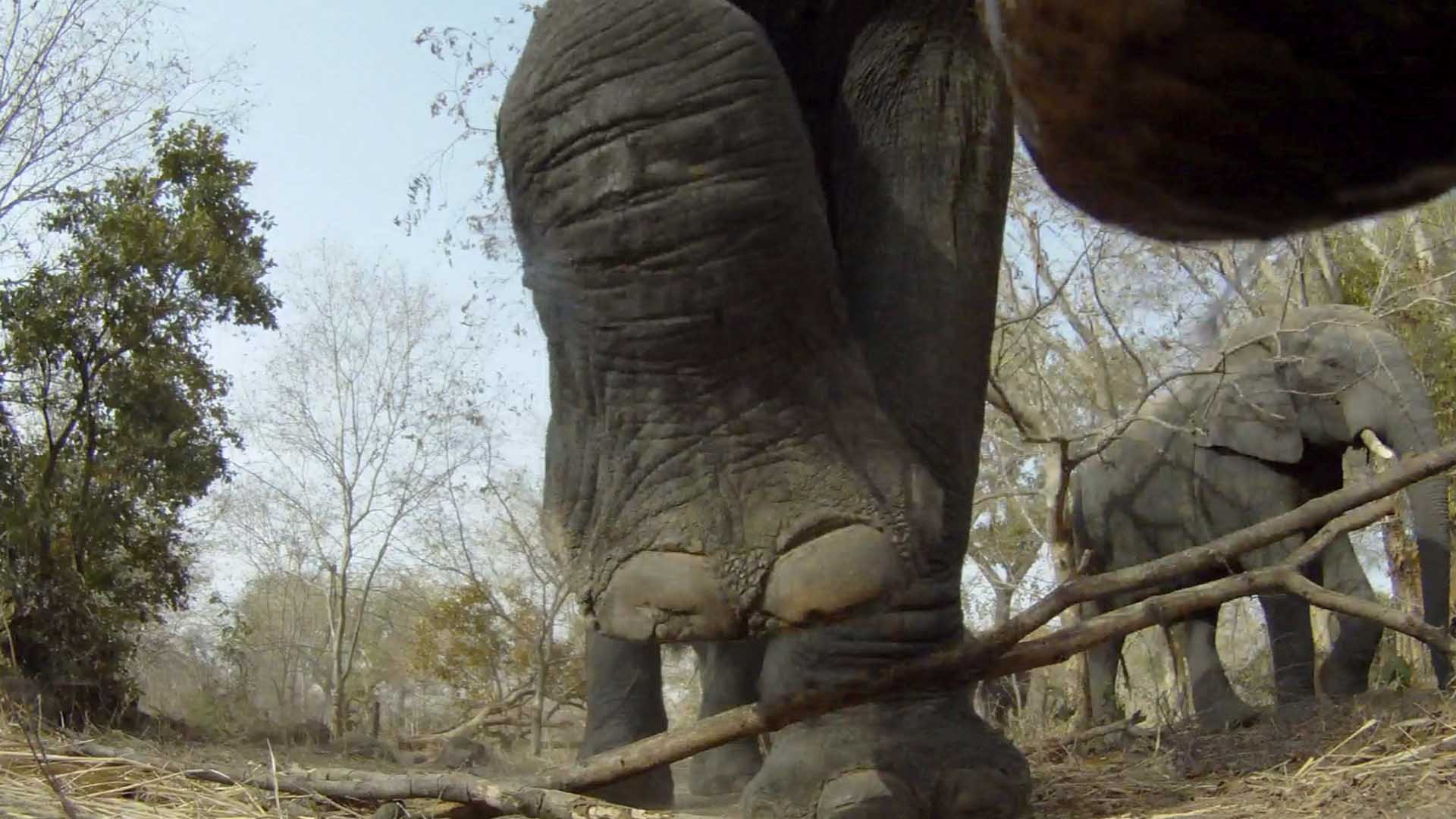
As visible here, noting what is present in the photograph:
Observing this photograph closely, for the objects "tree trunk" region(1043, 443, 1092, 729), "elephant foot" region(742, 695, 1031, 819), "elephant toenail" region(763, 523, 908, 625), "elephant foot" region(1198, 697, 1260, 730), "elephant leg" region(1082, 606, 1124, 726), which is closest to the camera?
"elephant toenail" region(763, 523, 908, 625)

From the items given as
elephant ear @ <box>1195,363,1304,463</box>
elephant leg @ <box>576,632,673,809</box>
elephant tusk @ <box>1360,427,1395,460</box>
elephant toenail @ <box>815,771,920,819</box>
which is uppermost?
elephant ear @ <box>1195,363,1304,463</box>

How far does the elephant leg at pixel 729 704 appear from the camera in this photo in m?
2.89

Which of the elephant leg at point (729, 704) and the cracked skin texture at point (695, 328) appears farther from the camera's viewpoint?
the elephant leg at point (729, 704)

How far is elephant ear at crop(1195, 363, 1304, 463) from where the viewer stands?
17.3 feet

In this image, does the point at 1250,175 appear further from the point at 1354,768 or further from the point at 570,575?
the point at 1354,768

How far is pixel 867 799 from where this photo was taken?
63.2 inches

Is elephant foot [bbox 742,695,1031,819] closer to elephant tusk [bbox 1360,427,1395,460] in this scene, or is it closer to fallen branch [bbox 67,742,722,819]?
fallen branch [bbox 67,742,722,819]

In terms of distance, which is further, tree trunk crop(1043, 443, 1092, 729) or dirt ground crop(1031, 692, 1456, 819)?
tree trunk crop(1043, 443, 1092, 729)

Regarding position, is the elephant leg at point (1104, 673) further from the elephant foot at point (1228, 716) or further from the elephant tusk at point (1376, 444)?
the elephant tusk at point (1376, 444)

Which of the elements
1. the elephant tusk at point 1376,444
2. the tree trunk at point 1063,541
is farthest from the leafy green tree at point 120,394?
the elephant tusk at point 1376,444

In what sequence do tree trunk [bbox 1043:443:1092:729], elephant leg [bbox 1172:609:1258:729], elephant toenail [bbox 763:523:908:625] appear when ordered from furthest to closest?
elephant leg [bbox 1172:609:1258:729]
tree trunk [bbox 1043:443:1092:729]
elephant toenail [bbox 763:523:908:625]

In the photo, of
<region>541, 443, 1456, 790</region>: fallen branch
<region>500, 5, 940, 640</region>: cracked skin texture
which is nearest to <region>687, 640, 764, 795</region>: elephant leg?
<region>541, 443, 1456, 790</region>: fallen branch

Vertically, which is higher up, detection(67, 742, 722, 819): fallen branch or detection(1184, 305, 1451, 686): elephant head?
detection(1184, 305, 1451, 686): elephant head

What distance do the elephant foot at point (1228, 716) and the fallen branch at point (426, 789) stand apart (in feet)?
6.84
